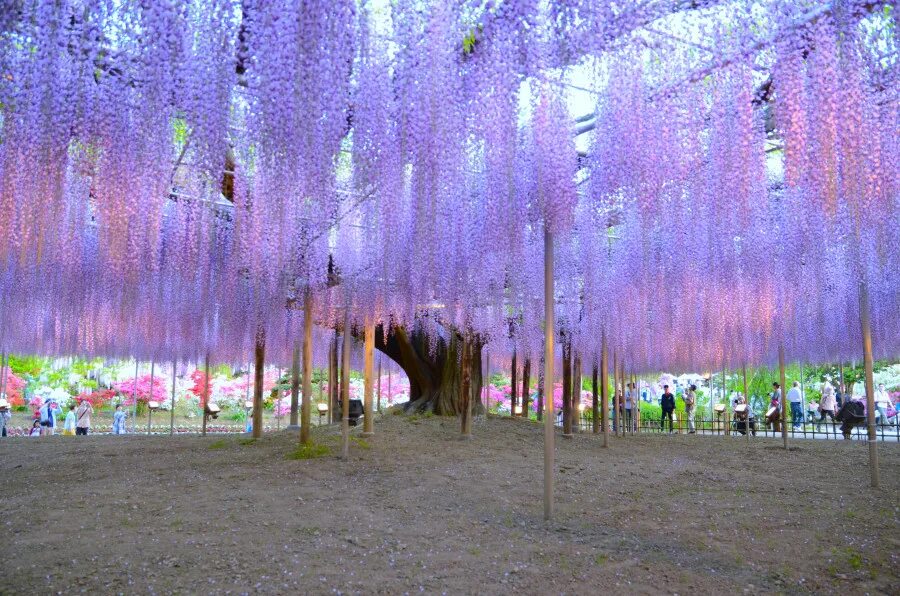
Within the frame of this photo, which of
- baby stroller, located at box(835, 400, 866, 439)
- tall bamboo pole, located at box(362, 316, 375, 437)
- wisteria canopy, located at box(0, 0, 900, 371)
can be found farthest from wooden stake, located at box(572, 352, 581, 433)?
tall bamboo pole, located at box(362, 316, 375, 437)

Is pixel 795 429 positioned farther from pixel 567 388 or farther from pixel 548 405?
pixel 548 405

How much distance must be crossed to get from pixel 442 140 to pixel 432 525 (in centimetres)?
292

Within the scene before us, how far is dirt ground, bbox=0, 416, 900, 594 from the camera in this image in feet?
12.7

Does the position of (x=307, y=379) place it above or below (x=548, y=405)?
above

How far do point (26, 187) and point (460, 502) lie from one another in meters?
4.56

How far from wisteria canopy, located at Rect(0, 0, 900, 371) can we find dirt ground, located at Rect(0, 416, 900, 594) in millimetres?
2515

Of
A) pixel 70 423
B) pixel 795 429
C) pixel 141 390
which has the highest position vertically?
pixel 141 390

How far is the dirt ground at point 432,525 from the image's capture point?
3859 millimetres

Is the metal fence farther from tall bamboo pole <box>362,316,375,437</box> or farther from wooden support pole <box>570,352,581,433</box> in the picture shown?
tall bamboo pole <box>362,316,375,437</box>

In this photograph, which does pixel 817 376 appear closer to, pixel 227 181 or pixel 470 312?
pixel 470 312

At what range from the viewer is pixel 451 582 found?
12.6 feet

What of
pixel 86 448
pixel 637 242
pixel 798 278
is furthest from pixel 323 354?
pixel 798 278

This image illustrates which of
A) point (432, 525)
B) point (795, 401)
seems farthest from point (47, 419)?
point (795, 401)

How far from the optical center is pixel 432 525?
5.15 meters
